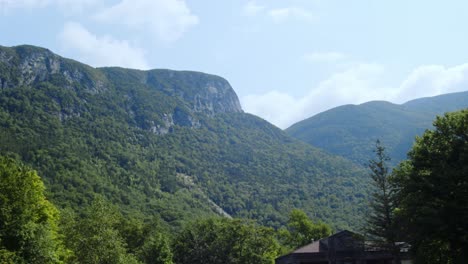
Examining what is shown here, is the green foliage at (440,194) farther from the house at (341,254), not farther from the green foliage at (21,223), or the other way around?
the green foliage at (21,223)

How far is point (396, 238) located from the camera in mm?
50000

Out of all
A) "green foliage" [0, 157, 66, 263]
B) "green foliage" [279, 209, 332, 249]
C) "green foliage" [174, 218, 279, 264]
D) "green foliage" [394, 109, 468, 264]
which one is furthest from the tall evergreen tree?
"green foliage" [279, 209, 332, 249]

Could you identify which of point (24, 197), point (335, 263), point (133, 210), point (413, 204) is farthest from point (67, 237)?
point (133, 210)

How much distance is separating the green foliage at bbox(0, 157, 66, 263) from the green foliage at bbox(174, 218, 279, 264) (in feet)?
177

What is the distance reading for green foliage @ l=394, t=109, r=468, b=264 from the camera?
3806 centimetres

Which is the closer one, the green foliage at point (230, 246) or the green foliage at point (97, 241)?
the green foliage at point (97, 241)

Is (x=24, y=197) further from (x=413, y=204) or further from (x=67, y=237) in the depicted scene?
(x=413, y=204)

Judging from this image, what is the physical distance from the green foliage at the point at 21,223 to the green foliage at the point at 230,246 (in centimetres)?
5406

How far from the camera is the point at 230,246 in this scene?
303ft

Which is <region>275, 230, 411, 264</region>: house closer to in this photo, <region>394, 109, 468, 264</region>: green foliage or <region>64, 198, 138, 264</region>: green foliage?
<region>394, 109, 468, 264</region>: green foliage

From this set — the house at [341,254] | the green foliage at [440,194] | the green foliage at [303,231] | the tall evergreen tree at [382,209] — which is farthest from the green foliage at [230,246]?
the green foliage at [440,194]

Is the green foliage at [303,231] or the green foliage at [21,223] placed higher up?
the green foliage at [21,223]

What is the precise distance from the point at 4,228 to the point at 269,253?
63082 millimetres

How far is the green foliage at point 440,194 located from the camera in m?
38.1
